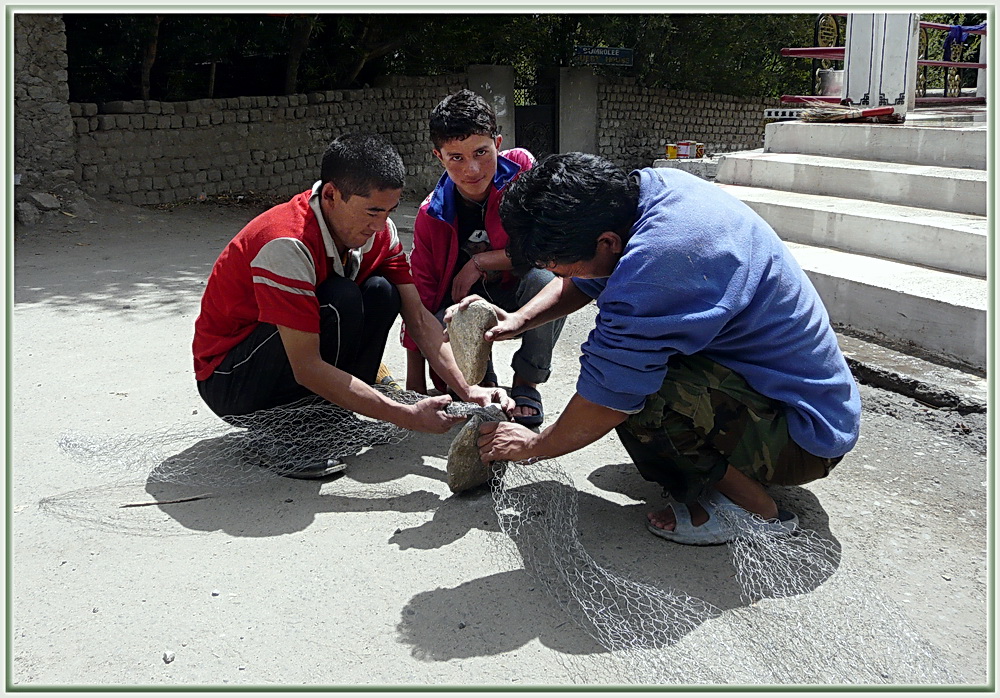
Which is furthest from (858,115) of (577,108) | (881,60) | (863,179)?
(577,108)

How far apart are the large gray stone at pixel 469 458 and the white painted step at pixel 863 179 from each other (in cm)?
380

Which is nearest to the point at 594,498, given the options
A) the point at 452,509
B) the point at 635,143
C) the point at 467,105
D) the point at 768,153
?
the point at 452,509

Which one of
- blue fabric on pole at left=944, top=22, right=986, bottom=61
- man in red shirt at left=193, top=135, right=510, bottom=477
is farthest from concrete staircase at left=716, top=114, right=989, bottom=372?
blue fabric on pole at left=944, top=22, right=986, bottom=61

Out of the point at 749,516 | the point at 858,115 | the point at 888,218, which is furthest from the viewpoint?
the point at 858,115

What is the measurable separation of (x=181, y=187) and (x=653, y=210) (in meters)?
8.86

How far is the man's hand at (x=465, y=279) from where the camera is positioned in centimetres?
360

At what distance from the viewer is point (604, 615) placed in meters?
2.31

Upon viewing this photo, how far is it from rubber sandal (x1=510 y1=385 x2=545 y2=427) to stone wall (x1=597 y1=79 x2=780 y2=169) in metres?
12.7

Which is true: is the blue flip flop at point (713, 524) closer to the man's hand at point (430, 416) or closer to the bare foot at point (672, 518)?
the bare foot at point (672, 518)

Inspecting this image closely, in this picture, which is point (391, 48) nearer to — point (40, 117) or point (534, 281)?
point (40, 117)

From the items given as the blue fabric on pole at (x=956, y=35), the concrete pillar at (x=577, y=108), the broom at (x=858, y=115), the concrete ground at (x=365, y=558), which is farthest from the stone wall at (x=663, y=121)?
the concrete ground at (x=365, y=558)

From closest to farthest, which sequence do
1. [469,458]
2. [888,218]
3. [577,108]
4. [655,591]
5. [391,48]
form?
[655,591]
[469,458]
[888,218]
[391,48]
[577,108]

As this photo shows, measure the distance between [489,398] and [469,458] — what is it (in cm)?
31

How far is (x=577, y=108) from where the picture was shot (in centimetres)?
1530
